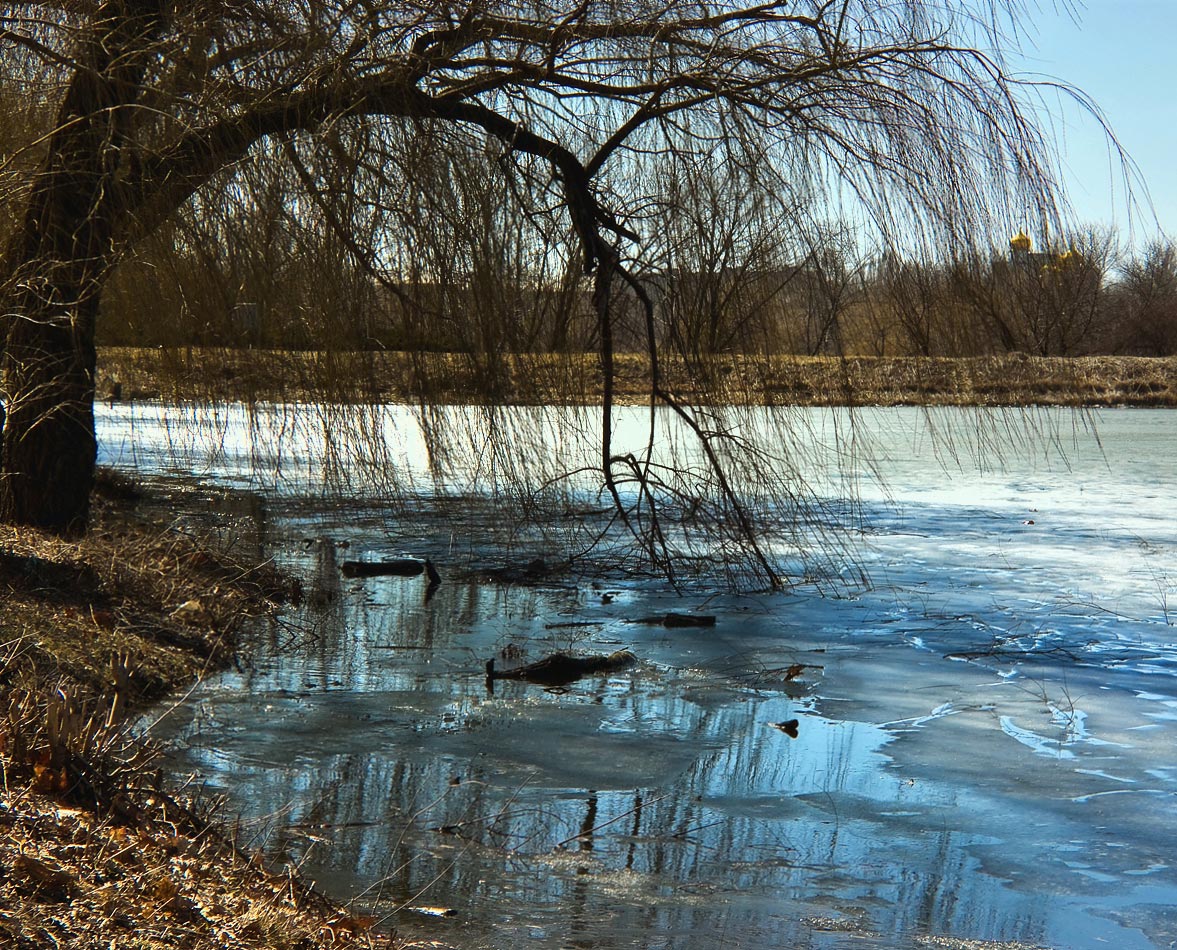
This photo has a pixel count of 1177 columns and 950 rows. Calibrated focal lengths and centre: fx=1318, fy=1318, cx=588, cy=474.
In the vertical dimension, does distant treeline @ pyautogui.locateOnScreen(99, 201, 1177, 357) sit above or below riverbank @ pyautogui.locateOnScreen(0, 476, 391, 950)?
above

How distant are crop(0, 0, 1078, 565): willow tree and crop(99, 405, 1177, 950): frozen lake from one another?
854 millimetres

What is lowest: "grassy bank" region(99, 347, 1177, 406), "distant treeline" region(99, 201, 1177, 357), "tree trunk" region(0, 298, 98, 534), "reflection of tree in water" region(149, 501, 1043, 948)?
"reflection of tree in water" region(149, 501, 1043, 948)

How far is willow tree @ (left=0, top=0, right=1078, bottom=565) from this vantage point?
4828mm

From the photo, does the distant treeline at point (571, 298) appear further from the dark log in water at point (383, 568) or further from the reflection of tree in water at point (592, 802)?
the dark log in water at point (383, 568)

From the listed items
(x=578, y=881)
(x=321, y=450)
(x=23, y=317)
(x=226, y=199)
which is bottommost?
(x=578, y=881)

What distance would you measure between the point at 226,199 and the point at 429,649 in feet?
7.11

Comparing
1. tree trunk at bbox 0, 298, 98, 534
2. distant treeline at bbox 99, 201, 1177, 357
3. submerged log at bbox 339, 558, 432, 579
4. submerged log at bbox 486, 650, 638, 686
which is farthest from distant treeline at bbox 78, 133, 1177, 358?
submerged log at bbox 339, 558, 432, 579

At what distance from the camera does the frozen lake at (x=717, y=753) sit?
316cm

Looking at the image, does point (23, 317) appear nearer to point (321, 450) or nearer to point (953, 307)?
point (321, 450)

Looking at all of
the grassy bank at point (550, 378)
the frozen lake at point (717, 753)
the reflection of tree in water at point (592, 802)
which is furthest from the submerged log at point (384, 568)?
the reflection of tree in water at point (592, 802)

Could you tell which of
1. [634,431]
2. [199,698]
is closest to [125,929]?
[199,698]

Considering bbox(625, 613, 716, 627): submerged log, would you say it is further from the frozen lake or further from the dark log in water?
the dark log in water

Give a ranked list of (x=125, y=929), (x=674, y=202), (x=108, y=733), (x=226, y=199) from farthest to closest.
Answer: (x=674, y=202) → (x=226, y=199) → (x=108, y=733) → (x=125, y=929)

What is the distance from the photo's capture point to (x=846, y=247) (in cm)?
550
